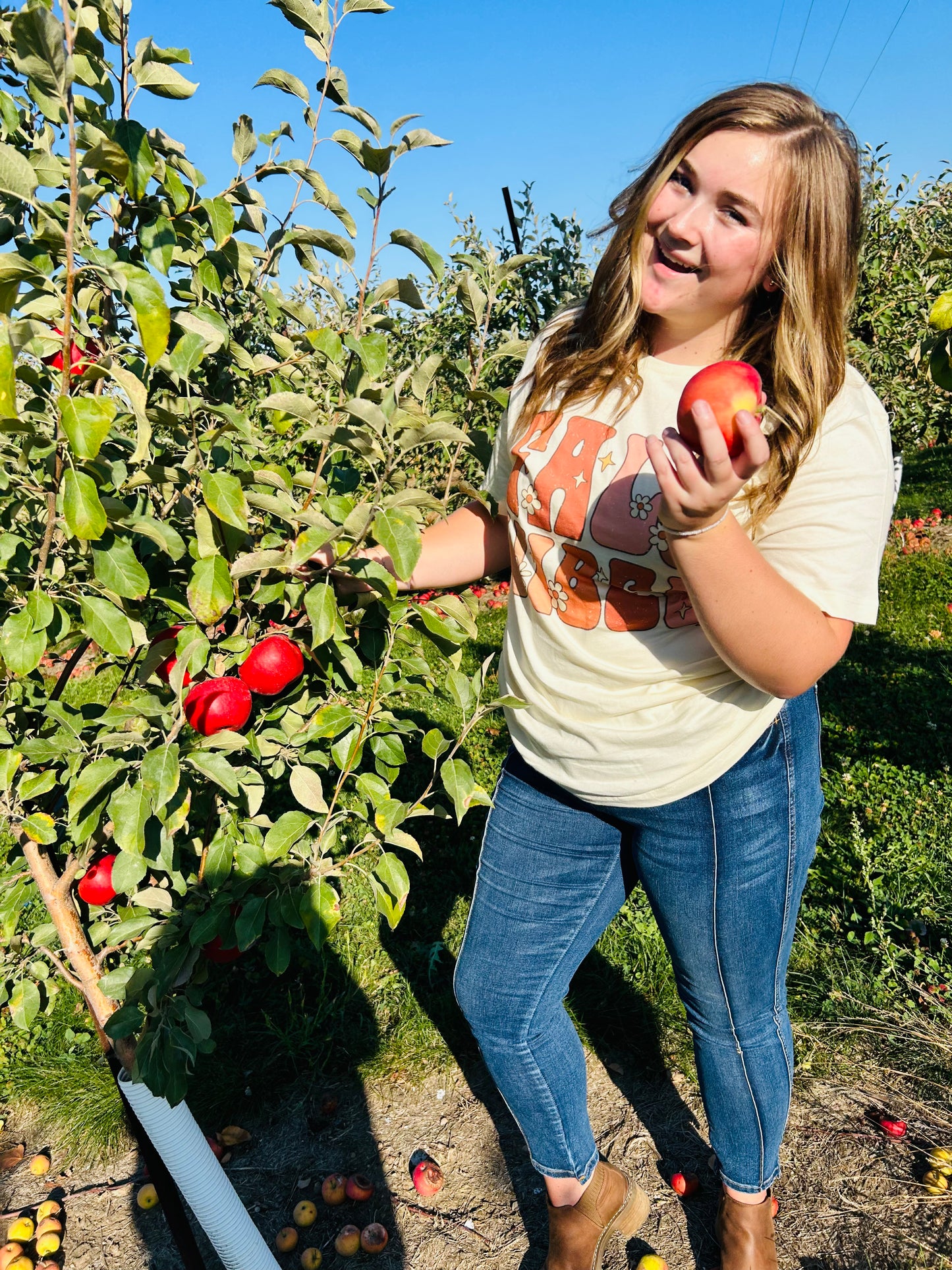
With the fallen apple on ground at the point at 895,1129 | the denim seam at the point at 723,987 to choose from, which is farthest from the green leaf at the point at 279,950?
the fallen apple on ground at the point at 895,1129

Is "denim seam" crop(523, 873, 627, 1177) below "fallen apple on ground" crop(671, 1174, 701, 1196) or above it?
above

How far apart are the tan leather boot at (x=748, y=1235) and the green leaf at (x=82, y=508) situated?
1655mm

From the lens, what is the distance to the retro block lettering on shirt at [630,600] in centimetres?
142

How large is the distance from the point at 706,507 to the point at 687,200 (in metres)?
0.54

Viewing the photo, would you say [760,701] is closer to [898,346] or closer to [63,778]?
[63,778]

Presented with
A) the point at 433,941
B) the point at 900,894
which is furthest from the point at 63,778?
the point at 900,894

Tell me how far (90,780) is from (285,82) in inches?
38.4

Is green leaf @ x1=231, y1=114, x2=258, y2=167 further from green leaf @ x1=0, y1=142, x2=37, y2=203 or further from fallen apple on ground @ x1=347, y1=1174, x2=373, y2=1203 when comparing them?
fallen apple on ground @ x1=347, y1=1174, x2=373, y2=1203

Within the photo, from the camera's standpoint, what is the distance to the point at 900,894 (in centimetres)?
276

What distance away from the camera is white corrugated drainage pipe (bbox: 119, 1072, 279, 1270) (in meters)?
1.54

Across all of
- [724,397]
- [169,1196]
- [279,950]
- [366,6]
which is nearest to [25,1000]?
[169,1196]

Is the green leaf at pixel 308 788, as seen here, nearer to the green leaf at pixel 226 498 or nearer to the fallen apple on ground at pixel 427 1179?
the green leaf at pixel 226 498

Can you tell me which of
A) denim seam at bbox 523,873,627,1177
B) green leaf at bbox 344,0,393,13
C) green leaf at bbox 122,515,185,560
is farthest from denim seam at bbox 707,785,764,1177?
green leaf at bbox 344,0,393,13

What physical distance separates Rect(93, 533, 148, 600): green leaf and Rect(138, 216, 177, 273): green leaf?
36 centimetres
